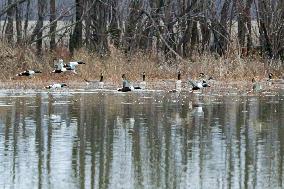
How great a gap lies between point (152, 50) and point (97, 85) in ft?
24.1

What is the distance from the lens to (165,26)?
109ft

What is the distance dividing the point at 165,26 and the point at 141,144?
21.5m

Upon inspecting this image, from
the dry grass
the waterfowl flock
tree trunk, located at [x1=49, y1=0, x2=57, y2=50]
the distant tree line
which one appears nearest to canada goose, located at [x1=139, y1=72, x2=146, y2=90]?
the waterfowl flock

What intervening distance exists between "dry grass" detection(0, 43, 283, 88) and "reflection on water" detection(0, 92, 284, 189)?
764cm

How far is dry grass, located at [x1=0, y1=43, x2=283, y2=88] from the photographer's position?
27328 mm

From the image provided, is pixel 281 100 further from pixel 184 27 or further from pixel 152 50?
pixel 184 27

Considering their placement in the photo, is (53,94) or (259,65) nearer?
(53,94)

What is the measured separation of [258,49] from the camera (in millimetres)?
34031

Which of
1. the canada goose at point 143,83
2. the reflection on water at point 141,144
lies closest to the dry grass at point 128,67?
the canada goose at point 143,83

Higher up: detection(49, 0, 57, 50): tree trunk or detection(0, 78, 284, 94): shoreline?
detection(49, 0, 57, 50): tree trunk

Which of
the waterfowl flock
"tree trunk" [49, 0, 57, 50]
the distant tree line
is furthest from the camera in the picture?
"tree trunk" [49, 0, 57, 50]

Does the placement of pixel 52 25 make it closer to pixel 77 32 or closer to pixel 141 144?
pixel 77 32

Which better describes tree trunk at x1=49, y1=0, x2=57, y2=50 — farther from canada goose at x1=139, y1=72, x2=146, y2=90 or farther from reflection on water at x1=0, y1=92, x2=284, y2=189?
reflection on water at x1=0, y1=92, x2=284, y2=189

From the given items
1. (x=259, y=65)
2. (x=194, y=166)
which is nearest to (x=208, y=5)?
(x=259, y=65)
